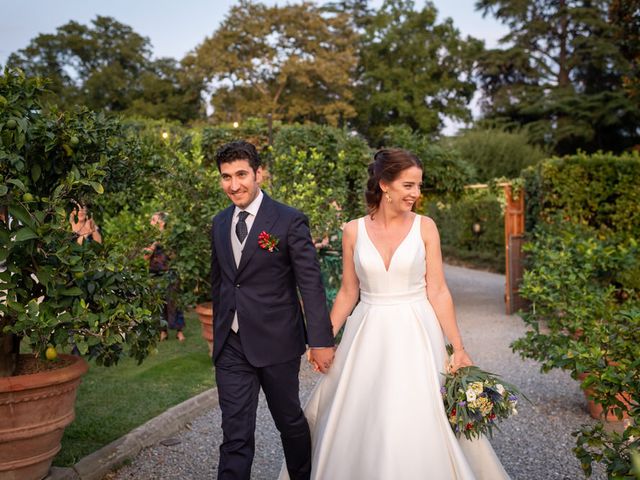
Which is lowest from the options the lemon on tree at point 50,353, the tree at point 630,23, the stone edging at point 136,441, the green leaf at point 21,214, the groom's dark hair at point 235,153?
the stone edging at point 136,441

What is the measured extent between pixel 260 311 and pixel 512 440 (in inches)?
103

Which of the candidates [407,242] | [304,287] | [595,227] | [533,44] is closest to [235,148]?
[304,287]

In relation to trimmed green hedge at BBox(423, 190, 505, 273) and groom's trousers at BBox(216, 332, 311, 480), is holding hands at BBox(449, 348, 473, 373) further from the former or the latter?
trimmed green hedge at BBox(423, 190, 505, 273)

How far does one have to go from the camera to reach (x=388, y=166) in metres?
3.57

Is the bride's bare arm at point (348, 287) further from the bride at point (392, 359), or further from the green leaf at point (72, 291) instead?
the green leaf at point (72, 291)

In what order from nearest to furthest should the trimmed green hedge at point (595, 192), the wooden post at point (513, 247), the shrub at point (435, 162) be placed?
the trimmed green hedge at point (595, 192) → the wooden post at point (513, 247) → the shrub at point (435, 162)

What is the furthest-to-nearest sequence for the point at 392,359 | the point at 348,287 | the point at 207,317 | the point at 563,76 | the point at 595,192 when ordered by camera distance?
the point at 563,76, the point at 595,192, the point at 207,317, the point at 348,287, the point at 392,359

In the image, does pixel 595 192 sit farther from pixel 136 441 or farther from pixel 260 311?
pixel 260 311

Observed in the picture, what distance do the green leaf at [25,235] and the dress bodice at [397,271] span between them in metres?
1.65

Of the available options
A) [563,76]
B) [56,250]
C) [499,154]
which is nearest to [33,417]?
[56,250]

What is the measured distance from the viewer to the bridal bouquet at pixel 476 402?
3.14 m

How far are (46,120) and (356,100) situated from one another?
108 feet

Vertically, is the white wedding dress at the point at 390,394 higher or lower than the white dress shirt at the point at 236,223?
lower

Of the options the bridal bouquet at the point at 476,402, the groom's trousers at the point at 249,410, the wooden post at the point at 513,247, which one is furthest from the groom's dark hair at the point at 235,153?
the wooden post at the point at 513,247
